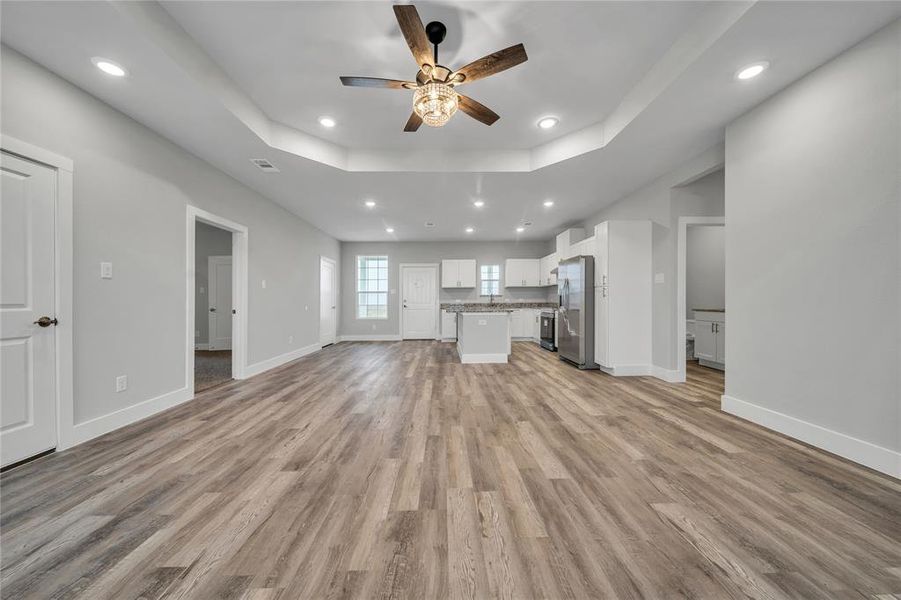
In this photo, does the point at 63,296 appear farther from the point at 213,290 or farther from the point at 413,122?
the point at 213,290

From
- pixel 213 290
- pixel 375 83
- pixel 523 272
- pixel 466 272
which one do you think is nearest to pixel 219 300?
pixel 213 290

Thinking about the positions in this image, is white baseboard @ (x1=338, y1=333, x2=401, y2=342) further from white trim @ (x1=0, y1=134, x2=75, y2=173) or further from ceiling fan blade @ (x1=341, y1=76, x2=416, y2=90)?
ceiling fan blade @ (x1=341, y1=76, x2=416, y2=90)

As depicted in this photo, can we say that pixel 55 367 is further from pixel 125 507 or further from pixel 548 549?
pixel 548 549

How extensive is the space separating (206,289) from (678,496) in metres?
8.07

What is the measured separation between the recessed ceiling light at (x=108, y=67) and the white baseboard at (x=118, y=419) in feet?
8.09

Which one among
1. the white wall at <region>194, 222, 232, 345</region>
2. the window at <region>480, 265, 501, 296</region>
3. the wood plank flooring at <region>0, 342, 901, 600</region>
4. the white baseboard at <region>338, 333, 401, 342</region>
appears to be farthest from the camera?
the window at <region>480, 265, 501, 296</region>

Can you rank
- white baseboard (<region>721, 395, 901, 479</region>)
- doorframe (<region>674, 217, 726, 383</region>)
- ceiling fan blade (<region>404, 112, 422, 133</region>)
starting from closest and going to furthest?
white baseboard (<region>721, 395, 901, 479</region>), ceiling fan blade (<region>404, 112, 422, 133</region>), doorframe (<region>674, 217, 726, 383</region>)

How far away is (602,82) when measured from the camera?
260 centimetres

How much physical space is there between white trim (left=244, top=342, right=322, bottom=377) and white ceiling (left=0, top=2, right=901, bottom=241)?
2.52 metres

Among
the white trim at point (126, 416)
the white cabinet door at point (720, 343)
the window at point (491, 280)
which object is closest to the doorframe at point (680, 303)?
the white cabinet door at point (720, 343)

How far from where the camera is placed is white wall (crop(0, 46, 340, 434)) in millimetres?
2117

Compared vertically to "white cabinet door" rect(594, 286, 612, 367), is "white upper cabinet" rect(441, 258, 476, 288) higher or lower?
higher

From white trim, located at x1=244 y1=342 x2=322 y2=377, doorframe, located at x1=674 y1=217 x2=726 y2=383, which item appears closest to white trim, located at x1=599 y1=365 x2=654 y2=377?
doorframe, located at x1=674 y1=217 x2=726 y2=383

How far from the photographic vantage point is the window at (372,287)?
820cm
